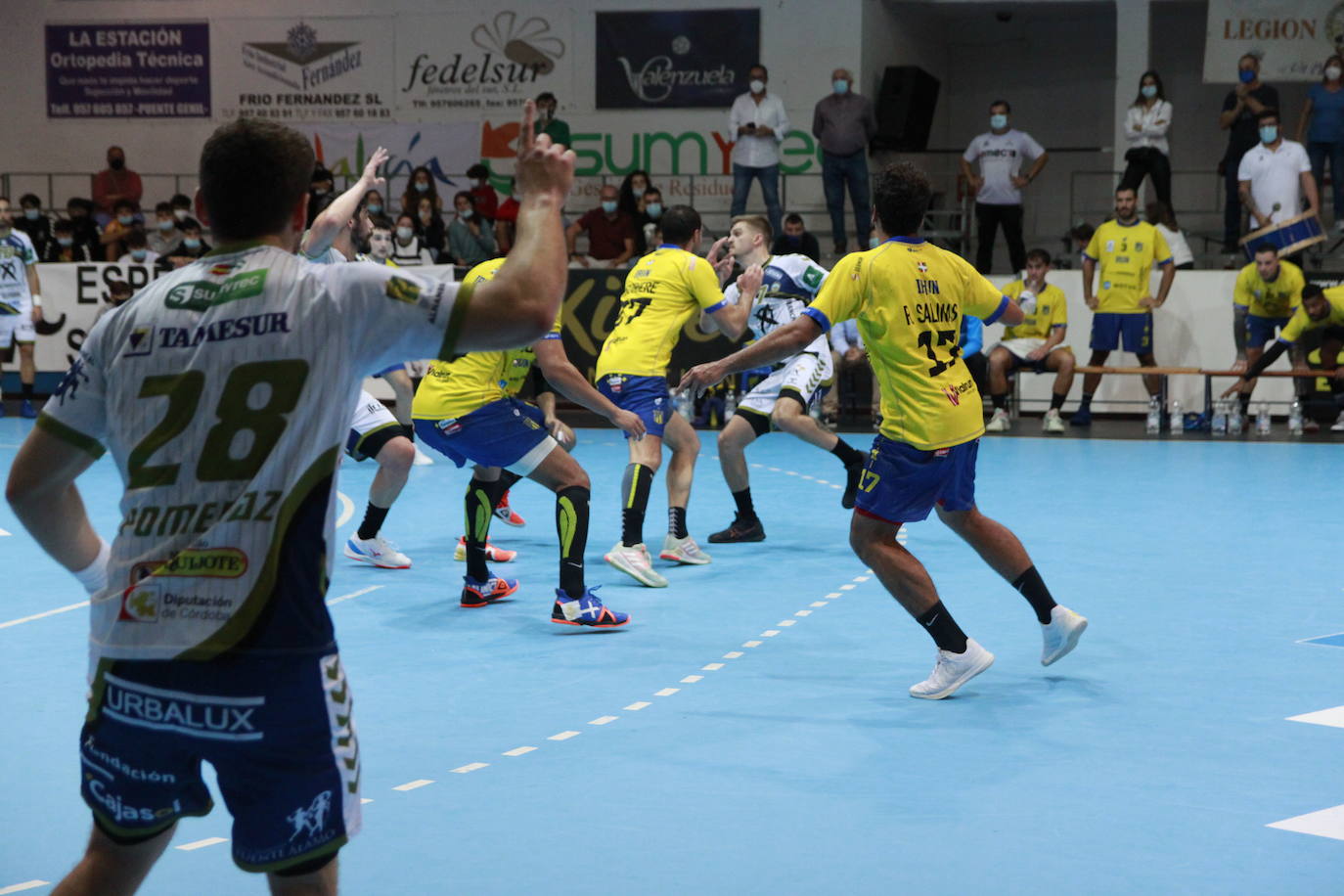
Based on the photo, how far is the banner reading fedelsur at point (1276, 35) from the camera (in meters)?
20.2

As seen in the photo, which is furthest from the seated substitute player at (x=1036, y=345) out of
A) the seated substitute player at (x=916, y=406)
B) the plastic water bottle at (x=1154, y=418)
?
→ the seated substitute player at (x=916, y=406)

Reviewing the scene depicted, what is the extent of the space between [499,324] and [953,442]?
3.75 meters

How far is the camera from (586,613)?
7.30 meters

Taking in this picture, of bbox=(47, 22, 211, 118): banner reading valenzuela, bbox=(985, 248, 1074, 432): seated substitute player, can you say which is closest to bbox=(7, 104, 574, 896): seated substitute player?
bbox=(985, 248, 1074, 432): seated substitute player

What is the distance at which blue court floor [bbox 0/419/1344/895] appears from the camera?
4.25 metres

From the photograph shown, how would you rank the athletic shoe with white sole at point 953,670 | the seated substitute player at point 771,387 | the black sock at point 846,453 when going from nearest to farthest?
the athletic shoe with white sole at point 953,670 < the seated substitute player at point 771,387 < the black sock at point 846,453

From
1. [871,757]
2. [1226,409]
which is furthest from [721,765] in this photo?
[1226,409]

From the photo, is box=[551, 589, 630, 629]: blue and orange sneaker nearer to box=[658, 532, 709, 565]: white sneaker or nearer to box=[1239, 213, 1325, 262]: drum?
box=[658, 532, 709, 565]: white sneaker

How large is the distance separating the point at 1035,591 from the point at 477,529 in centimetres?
303

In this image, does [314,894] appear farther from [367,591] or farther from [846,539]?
[846,539]

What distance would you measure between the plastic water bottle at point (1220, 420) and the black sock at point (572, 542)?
11428 mm

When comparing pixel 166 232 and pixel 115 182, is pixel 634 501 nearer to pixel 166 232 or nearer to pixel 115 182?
pixel 166 232

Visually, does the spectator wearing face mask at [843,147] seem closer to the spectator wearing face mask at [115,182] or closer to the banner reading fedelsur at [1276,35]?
the banner reading fedelsur at [1276,35]

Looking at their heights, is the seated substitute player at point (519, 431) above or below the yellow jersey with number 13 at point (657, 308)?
below
